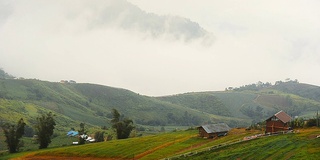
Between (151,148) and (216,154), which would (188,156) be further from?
(151,148)

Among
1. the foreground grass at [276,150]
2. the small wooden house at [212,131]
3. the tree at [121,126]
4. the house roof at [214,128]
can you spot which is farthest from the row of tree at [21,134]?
the foreground grass at [276,150]

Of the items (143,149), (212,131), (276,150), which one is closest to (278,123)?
(212,131)

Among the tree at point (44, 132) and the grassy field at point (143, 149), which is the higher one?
the tree at point (44, 132)

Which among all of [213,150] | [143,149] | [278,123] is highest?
[278,123]

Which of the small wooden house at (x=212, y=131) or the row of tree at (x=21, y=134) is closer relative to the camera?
the small wooden house at (x=212, y=131)

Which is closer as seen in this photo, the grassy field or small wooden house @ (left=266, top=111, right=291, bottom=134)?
the grassy field

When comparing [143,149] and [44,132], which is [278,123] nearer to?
[143,149]

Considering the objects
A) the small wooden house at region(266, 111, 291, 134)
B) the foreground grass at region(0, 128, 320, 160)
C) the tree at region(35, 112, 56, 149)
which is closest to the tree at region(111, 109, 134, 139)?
the tree at region(35, 112, 56, 149)

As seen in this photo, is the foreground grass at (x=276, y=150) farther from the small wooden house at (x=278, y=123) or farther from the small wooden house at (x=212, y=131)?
the small wooden house at (x=212, y=131)

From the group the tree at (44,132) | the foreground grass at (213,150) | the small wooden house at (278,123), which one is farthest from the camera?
the tree at (44,132)

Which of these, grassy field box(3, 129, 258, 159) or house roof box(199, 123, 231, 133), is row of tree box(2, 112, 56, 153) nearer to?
grassy field box(3, 129, 258, 159)

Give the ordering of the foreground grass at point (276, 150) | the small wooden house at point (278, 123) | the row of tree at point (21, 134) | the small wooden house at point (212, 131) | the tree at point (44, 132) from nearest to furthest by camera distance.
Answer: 1. the foreground grass at point (276, 150)
2. the small wooden house at point (278, 123)
3. the small wooden house at point (212, 131)
4. the row of tree at point (21, 134)
5. the tree at point (44, 132)

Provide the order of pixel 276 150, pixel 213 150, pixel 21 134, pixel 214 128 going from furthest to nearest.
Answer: pixel 21 134, pixel 214 128, pixel 213 150, pixel 276 150

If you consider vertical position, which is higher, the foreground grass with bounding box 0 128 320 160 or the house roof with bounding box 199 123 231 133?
the house roof with bounding box 199 123 231 133
